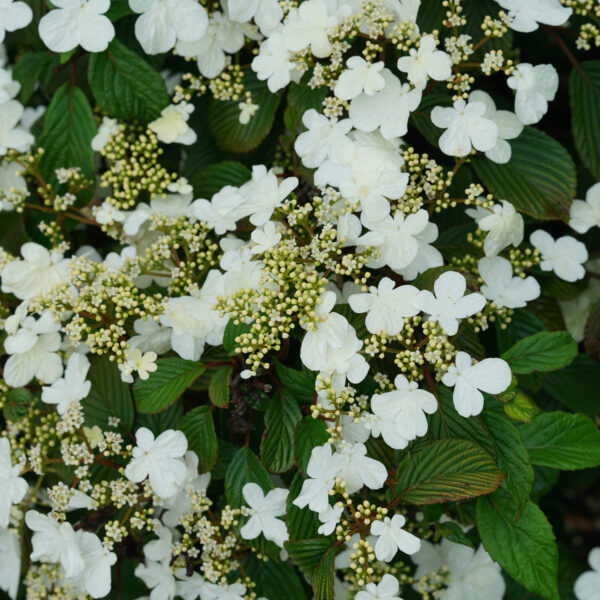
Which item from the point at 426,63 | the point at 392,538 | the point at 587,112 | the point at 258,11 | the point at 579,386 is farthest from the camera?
the point at 579,386

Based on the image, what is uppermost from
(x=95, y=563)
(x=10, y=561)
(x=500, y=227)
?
(x=500, y=227)

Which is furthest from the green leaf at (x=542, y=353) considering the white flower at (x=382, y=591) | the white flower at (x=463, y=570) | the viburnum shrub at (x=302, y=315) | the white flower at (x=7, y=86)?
the white flower at (x=7, y=86)

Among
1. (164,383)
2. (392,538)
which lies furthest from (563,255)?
(164,383)

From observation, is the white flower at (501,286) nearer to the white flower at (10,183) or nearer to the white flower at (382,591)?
the white flower at (382,591)

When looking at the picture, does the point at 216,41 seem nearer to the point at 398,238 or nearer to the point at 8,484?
the point at 398,238

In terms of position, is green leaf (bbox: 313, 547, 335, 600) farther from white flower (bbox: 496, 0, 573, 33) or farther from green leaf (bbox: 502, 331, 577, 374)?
white flower (bbox: 496, 0, 573, 33)

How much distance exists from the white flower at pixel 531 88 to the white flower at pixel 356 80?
0.66 feet

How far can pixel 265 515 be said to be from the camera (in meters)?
1.03

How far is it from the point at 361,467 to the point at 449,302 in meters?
0.24

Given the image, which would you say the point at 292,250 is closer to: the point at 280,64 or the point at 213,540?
the point at 280,64

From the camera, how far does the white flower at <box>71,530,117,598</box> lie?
3.38ft

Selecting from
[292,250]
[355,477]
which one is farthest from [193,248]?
[355,477]

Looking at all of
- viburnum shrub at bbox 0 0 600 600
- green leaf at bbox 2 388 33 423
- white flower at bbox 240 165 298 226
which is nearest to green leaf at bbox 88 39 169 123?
viburnum shrub at bbox 0 0 600 600

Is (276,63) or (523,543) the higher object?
(276,63)
